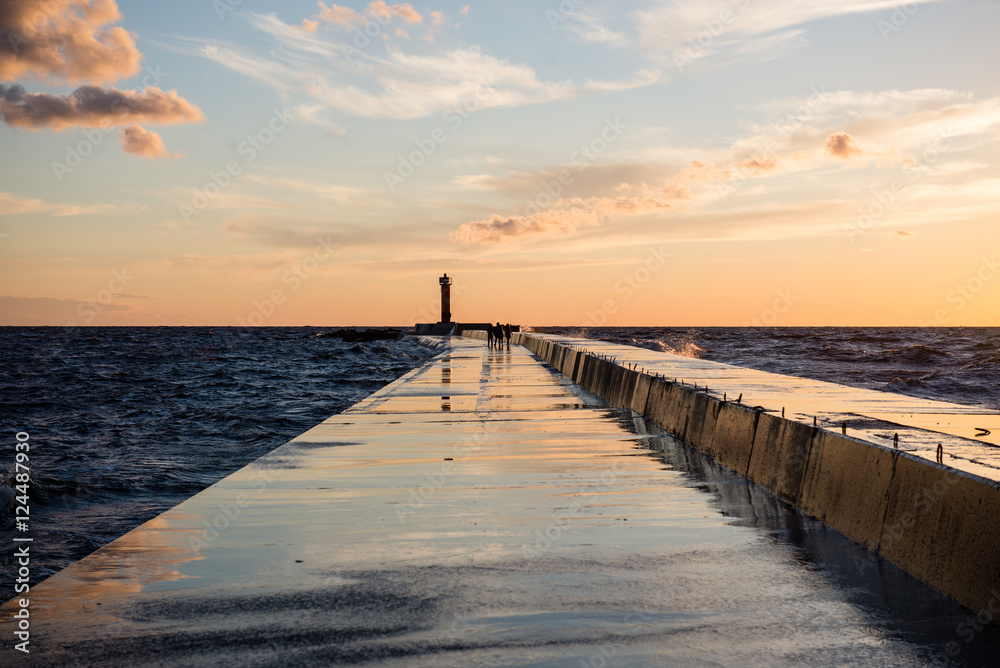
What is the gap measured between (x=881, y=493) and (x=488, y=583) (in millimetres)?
2606

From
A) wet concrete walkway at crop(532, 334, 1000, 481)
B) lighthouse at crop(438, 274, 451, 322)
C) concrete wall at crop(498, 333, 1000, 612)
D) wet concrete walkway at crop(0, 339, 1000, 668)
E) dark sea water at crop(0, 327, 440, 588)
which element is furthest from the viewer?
lighthouse at crop(438, 274, 451, 322)

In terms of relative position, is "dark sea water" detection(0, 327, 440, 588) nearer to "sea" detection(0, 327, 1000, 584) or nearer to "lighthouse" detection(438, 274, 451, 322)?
"sea" detection(0, 327, 1000, 584)

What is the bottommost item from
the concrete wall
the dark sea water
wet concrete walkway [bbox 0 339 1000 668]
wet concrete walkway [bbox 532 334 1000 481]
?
the dark sea water

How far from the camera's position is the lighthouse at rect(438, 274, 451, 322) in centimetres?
9025

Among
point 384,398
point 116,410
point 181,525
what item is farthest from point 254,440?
point 181,525

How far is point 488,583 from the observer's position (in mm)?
4805

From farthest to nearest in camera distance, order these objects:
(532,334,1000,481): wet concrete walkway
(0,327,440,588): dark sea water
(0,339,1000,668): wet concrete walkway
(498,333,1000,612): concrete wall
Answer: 1. (0,327,440,588): dark sea water
2. (532,334,1000,481): wet concrete walkway
3. (498,333,1000,612): concrete wall
4. (0,339,1000,668): wet concrete walkway

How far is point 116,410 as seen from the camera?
26.9 metres

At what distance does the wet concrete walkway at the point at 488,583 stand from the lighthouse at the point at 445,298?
82053 millimetres

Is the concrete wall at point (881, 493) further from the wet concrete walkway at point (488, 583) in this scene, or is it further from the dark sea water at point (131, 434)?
the dark sea water at point (131, 434)

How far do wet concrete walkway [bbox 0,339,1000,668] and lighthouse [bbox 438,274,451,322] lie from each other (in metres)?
82.1

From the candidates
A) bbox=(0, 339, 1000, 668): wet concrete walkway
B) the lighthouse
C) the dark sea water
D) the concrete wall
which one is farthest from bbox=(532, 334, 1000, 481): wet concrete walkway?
the lighthouse

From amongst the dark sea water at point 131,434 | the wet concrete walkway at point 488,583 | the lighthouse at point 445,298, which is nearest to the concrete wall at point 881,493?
the wet concrete walkway at point 488,583

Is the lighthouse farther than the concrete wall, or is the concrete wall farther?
the lighthouse
